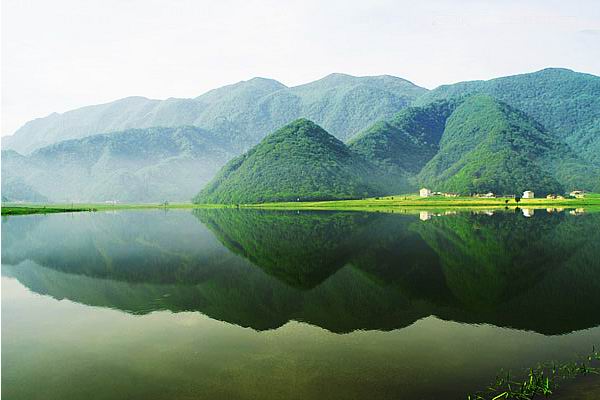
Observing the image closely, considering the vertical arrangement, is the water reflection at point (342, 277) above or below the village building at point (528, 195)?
below

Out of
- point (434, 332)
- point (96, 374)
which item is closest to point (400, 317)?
point (434, 332)

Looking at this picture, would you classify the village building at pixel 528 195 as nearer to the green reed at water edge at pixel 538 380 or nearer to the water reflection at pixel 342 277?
the water reflection at pixel 342 277

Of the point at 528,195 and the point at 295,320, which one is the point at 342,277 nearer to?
the point at 295,320

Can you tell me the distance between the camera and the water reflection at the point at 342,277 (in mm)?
25312

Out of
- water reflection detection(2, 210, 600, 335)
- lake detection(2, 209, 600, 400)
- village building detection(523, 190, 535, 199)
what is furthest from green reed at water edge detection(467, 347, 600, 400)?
village building detection(523, 190, 535, 199)

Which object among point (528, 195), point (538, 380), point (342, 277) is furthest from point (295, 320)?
point (528, 195)

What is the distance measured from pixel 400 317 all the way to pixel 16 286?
29704 mm

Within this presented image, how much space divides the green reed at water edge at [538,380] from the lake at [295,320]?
609 mm

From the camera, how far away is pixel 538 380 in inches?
616

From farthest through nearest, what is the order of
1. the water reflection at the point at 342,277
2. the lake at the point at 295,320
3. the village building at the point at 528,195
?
the village building at the point at 528,195 < the water reflection at the point at 342,277 < the lake at the point at 295,320

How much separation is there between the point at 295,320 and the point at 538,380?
12128 millimetres

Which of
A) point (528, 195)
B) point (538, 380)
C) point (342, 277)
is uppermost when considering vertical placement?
point (528, 195)

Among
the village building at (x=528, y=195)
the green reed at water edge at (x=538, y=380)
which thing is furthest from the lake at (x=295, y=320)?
the village building at (x=528, y=195)

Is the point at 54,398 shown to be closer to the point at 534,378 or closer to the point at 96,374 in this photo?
the point at 96,374
